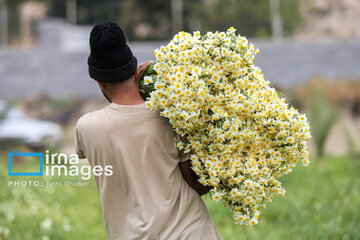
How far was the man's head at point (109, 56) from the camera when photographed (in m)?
2.48

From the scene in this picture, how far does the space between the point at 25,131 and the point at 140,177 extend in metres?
11.7

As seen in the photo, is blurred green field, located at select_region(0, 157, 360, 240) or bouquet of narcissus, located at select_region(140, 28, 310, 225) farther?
blurred green field, located at select_region(0, 157, 360, 240)

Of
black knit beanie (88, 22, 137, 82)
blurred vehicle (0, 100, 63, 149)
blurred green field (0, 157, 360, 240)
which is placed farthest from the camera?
blurred vehicle (0, 100, 63, 149)

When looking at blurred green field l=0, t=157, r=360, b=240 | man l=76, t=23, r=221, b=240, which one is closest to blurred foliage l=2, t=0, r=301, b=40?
blurred green field l=0, t=157, r=360, b=240

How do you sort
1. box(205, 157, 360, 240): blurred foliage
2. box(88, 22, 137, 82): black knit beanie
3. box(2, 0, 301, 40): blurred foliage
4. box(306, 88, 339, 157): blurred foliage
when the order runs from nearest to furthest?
box(88, 22, 137, 82): black knit beanie
box(205, 157, 360, 240): blurred foliage
box(306, 88, 339, 157): blurred foliage
box(2, 0, 301, 40): blurred foliage

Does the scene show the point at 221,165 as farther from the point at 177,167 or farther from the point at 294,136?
the point at 294,136

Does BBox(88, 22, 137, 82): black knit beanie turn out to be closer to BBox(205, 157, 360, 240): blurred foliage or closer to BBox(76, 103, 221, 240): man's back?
BBox(76, 103, 221, 240): man's back

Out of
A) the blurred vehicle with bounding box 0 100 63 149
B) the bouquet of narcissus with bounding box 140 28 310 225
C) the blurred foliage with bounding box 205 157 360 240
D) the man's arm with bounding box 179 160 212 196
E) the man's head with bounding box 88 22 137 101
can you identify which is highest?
the man's head with bounding box 88 22 137 101

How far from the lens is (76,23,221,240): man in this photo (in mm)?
2488

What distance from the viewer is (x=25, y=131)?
1363cm

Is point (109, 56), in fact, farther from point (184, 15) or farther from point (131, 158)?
point (184, 15)

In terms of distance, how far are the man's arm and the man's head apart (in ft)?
1.79

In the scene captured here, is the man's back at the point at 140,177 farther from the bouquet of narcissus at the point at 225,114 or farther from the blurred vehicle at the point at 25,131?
the blurred vehicle at the point at 25,131

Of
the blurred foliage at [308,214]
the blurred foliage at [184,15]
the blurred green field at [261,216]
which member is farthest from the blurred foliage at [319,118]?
the blurred foliage at [184,15]
